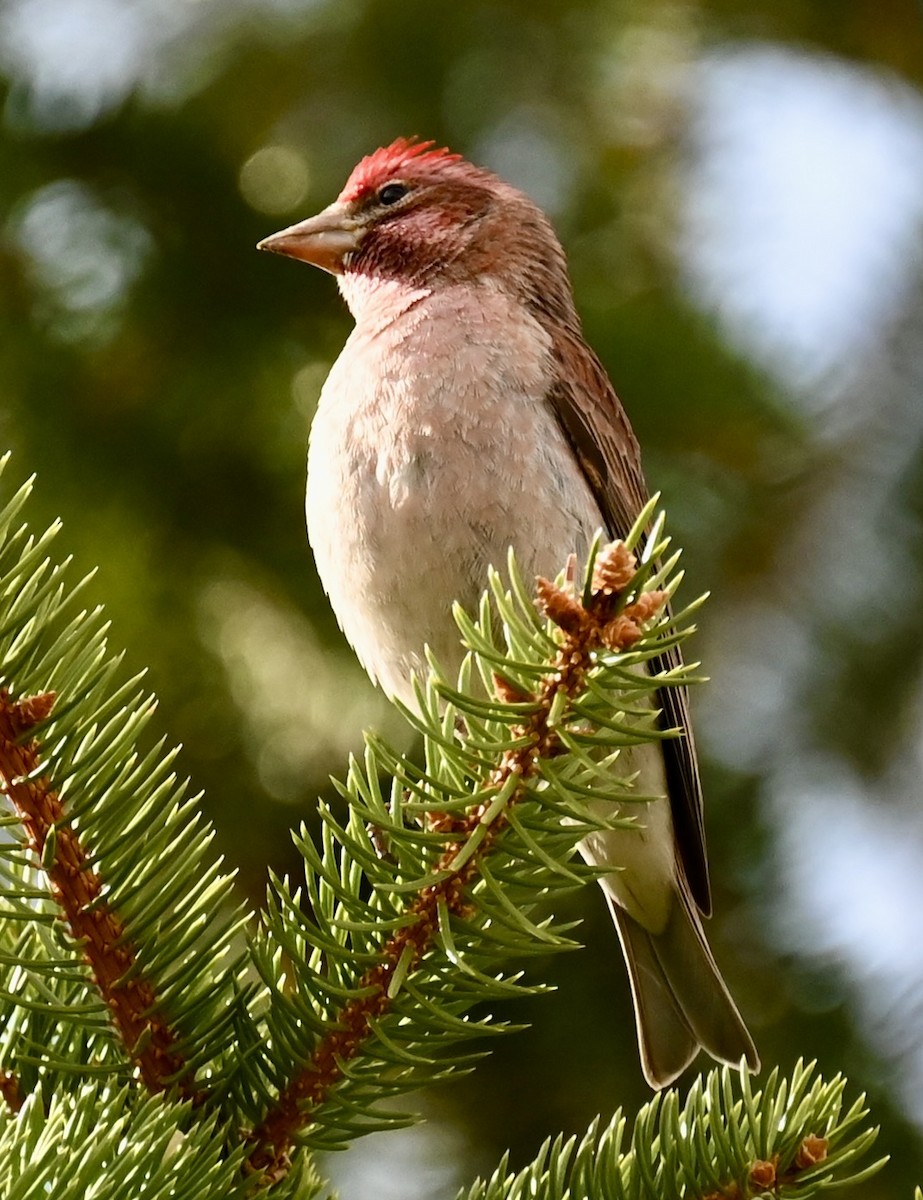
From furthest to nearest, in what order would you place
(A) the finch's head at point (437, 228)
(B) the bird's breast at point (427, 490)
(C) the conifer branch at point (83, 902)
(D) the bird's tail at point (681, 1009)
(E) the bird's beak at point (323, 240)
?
1. (A) the finch's head at point (437, 228)
2. (E) the bird's beak at point (323, 240)
3. (B) the bird's breast at point (427, 490)
4. (D) the bird's tail at point (681, 1009)
5. (C) the conifer branch at point (83, 902)

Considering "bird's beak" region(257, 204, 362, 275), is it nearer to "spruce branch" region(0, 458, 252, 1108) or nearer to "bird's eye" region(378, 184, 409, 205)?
"bird's eye" region(378, 184, 409, 205)

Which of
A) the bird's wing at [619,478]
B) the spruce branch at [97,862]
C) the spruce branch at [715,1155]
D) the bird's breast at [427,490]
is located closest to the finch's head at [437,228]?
the bird's wing at [619,478]

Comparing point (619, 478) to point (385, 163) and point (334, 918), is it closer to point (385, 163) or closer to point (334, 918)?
point (385, 163)

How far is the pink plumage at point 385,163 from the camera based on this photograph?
5.13 meters

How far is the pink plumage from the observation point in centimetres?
513

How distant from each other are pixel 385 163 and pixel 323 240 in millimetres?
485

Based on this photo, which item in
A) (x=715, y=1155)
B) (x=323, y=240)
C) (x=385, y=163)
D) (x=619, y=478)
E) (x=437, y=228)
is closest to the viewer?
(x=715, y=1155)

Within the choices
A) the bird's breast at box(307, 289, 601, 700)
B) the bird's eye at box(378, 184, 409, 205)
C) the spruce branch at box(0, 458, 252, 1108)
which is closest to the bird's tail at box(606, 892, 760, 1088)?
the bird's breast at box(307, 289, 601, 700)

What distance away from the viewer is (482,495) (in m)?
4.00

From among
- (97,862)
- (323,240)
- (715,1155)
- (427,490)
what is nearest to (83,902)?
(97,862)

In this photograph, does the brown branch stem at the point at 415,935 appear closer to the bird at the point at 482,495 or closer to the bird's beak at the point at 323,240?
the bird at the point at 482,495

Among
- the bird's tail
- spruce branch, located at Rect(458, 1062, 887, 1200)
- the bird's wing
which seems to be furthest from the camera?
the bird's wing

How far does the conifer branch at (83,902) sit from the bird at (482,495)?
165 cm

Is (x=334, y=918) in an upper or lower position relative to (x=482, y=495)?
lower
